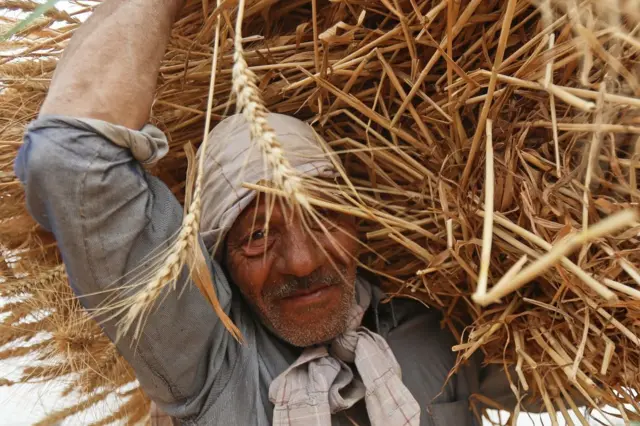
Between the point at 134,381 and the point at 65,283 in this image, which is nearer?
the point at 65,283

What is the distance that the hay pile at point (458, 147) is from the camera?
30.5 inches

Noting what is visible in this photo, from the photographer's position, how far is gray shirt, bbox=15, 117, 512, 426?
2.77ft

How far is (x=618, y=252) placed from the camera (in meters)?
0.76

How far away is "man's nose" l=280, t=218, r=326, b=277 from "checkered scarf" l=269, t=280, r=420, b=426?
0.16m

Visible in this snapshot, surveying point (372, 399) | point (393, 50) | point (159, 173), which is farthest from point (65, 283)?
point (393, 50)

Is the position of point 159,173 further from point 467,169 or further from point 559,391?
point 559,391

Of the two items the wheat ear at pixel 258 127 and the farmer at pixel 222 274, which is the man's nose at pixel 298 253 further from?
the wheat ear at pixel 258 127

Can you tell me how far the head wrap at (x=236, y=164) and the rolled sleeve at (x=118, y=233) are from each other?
0.38ft

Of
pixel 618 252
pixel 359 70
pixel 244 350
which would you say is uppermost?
pixel 359 70

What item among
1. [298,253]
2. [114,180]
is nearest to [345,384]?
[298,253]

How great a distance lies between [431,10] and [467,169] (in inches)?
9.7

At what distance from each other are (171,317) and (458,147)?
0.54 m

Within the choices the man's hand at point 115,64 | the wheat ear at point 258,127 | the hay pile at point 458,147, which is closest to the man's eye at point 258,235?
the hay pile at point 458,147

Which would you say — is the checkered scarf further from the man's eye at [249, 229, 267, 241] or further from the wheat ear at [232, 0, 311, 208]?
the wheat ear at [232, 0, 311, 208]
